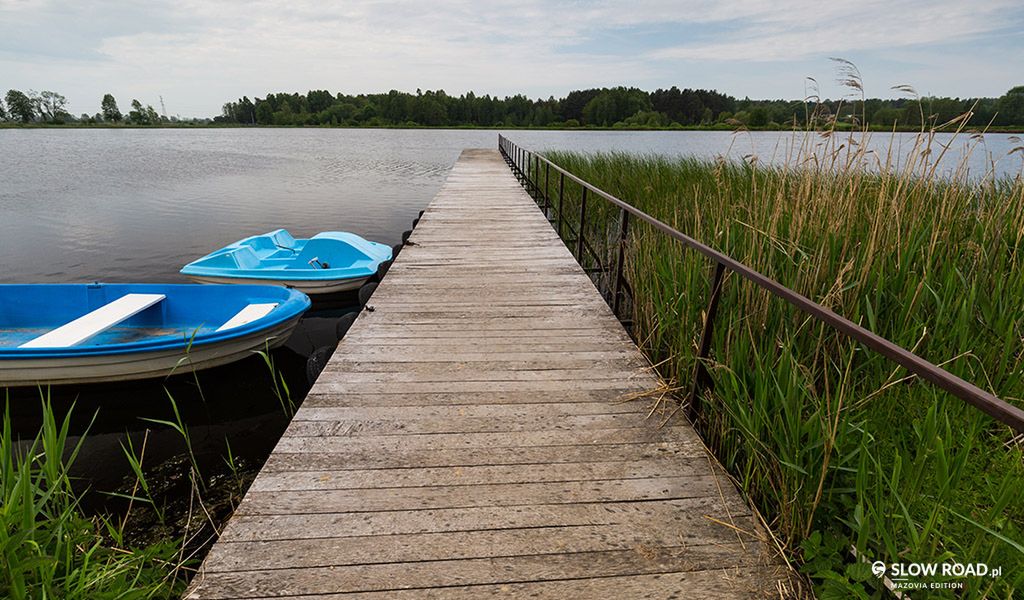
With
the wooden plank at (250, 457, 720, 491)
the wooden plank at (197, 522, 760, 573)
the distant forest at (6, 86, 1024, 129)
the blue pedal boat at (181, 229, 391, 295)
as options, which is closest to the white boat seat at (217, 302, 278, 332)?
the blue pedal boat at (181, 229, 391, 295)

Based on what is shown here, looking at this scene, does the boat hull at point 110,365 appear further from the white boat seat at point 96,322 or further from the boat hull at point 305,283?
the boat hull at point 305,283

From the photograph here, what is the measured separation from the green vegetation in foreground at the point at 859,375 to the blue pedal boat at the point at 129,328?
364cm

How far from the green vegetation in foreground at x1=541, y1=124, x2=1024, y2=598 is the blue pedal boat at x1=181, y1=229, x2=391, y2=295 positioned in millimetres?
4551

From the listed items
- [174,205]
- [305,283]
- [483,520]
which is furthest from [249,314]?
[174,205]

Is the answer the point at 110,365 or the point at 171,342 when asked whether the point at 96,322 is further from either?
the point at 171,342

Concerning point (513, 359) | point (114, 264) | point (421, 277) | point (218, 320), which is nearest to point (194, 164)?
point (114, 264)

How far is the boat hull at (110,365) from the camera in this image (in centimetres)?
421

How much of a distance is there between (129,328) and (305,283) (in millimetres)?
2131

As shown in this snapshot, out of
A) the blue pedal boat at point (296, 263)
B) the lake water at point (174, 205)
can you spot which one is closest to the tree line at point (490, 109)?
the lake water at point (174, 205)

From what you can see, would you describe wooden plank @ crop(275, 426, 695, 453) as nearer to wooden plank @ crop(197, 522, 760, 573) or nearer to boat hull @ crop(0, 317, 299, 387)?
wooden plank @ crop(197, 522, 760, 573)

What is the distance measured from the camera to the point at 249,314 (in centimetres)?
513

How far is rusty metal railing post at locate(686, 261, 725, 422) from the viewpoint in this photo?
2.26m

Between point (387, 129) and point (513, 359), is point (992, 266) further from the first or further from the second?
point (387, 129)
